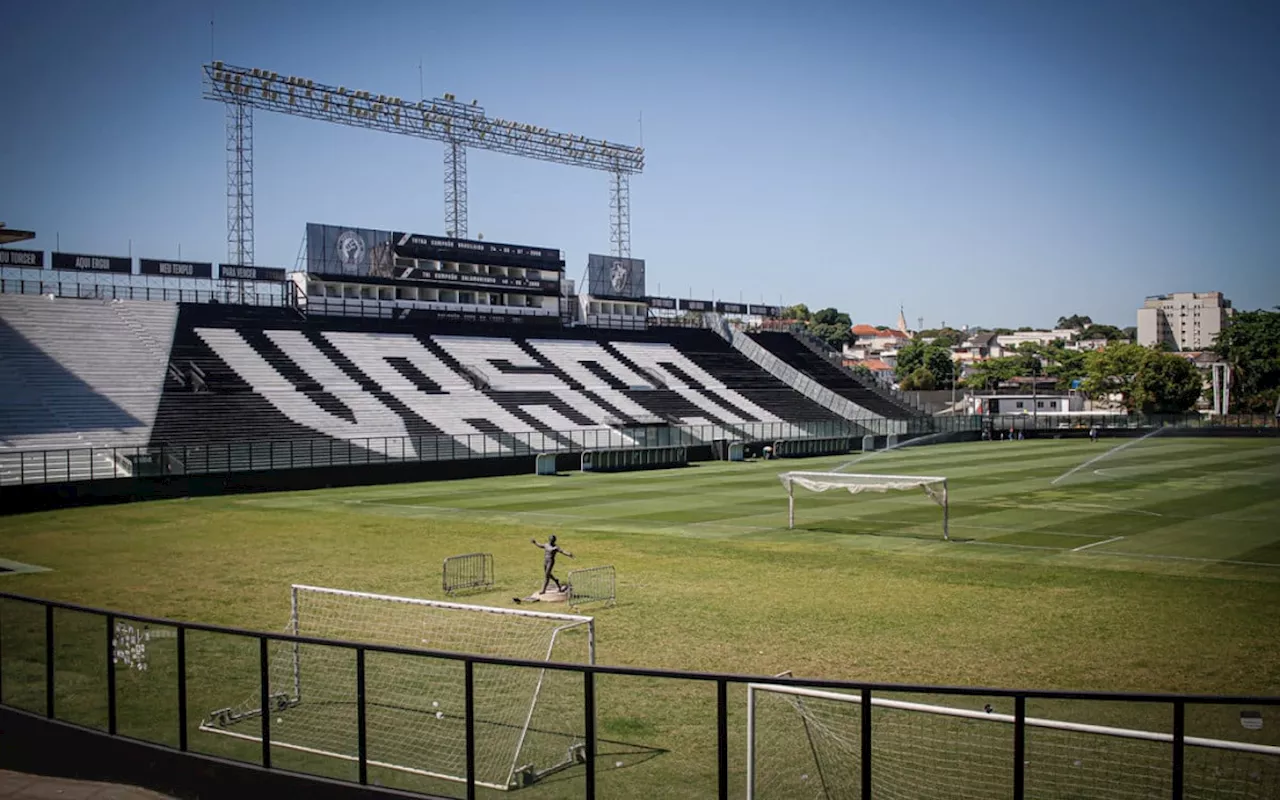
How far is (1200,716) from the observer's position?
40.7ft

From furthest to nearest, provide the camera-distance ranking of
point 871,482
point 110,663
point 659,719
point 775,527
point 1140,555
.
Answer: point 775,527, point 871,482, point 1140,555, point 659,719, point 110,663

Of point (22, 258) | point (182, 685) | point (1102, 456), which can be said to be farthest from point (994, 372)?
point (182, 685)

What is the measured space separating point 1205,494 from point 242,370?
5135cm

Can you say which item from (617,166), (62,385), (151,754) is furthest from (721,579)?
(617,166)

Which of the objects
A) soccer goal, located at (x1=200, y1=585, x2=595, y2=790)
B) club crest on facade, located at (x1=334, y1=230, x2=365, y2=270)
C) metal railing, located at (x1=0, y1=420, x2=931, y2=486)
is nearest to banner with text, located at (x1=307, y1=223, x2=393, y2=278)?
club crest on facade, located at (x1=334, y1=230, x2=365, y2=270)

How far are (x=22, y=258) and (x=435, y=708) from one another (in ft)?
208


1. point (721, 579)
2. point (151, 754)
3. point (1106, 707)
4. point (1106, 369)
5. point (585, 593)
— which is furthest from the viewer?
point (1106, 369)

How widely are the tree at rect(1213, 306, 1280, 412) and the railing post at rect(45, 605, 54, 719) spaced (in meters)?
129

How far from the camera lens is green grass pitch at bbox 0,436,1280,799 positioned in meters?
12.3

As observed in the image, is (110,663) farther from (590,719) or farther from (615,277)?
(615,277)

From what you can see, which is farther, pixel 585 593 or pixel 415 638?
pixel 585 593

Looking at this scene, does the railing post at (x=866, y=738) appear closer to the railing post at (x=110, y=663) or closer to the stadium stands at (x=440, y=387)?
the railing post at (x=110, y=663)

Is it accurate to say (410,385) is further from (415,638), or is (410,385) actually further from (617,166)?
(415,638)

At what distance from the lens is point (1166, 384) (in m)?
124
